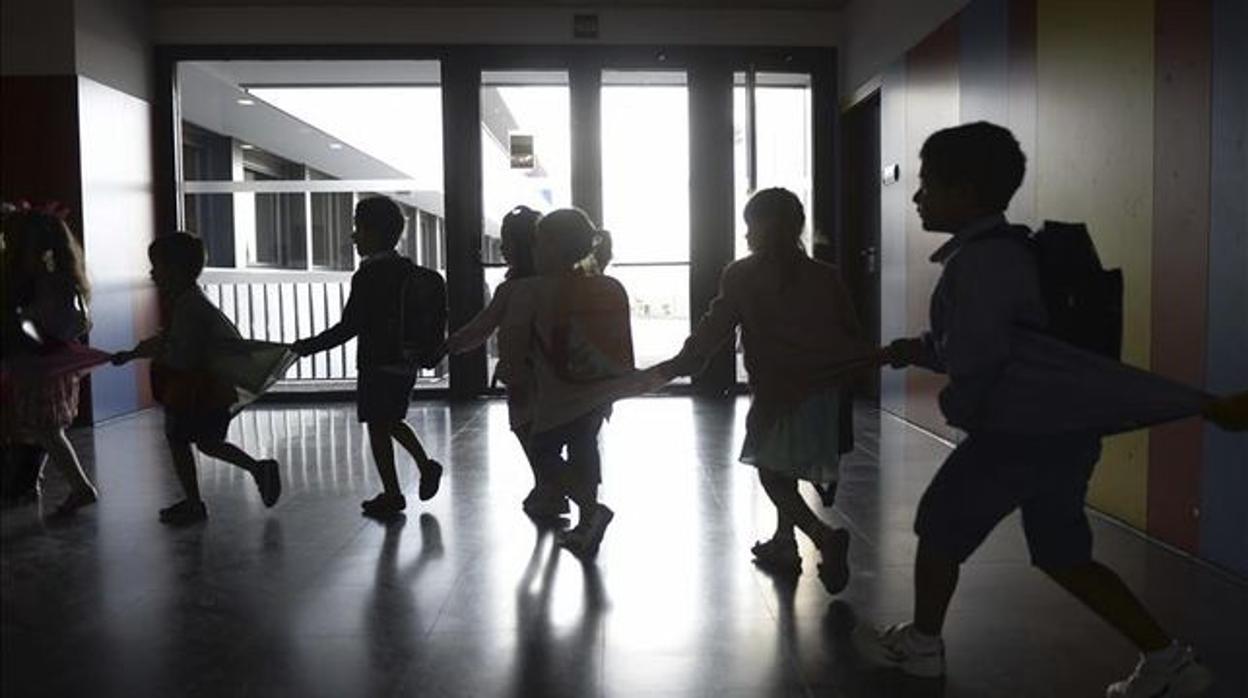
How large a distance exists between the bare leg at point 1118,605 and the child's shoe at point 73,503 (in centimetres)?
181

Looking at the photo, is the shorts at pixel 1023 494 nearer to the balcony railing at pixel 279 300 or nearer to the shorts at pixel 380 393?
the balcony railing at pixel 279 300

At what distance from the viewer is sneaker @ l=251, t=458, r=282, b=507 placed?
393 centimetres

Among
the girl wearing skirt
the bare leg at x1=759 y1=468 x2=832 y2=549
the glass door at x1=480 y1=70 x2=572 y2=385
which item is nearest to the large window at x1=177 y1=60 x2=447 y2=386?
Result: the girl wearing skirt

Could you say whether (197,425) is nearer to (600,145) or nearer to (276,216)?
(276,216)

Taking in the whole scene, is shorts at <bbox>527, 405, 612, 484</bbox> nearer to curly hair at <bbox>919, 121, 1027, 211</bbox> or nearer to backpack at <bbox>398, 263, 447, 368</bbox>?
backpack at <bbox>398, 263, 447, 368</bbox>

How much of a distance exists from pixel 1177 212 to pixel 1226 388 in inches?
22.7

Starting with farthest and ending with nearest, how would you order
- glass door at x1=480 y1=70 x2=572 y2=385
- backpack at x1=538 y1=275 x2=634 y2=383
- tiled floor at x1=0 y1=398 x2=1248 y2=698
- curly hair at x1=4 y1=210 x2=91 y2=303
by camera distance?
glass door at x1=480 y1=70 x2=572 y2=385 < backpack at x1=538 y1=275 x2=634 y2=383 < tiled floor at x1=0 y1=398 x2=1248 y2=698 < curly hair at x1=4 y1=210 x2=91 y2=303

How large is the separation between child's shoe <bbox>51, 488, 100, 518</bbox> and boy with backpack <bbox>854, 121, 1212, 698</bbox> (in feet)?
5.11

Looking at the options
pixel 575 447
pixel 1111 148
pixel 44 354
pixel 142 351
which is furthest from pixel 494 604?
pixel 1111 148

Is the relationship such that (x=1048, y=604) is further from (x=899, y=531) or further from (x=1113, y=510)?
(x=1113, y=510)

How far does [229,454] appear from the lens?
3879 millimetres

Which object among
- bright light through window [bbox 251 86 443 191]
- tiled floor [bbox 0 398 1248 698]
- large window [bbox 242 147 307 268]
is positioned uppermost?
bright light through window [bbox 251 86 443 191]

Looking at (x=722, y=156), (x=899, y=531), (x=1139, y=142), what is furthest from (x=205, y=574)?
(x=722, y=156)

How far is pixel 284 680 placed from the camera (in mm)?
2303
